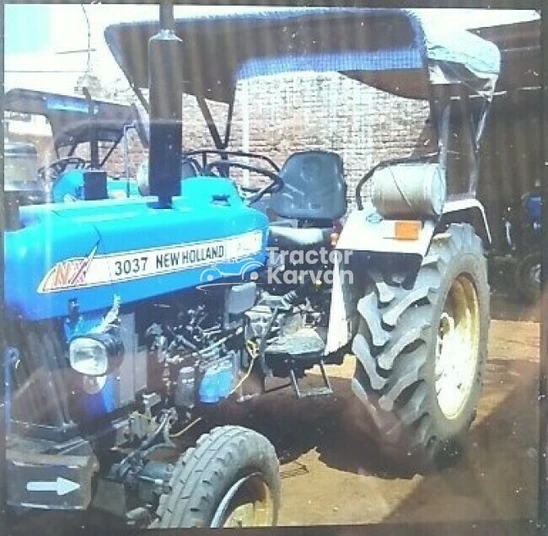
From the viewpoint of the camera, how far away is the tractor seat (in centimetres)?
→ 217

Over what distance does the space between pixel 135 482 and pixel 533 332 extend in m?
0.99

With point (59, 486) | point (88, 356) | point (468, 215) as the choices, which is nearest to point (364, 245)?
point (468, 215)

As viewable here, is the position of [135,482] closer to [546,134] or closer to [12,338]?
[12,338]

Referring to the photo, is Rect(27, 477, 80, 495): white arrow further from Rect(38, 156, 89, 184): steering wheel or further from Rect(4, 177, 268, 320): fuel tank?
Rect(38, 156, 89, 184): steering wheel

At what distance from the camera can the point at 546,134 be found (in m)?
2.22

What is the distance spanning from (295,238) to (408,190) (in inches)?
11.2

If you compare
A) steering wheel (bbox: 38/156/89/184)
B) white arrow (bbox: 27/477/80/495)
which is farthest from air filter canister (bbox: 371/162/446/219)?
white arrow (bbox: 27/477/80/495)

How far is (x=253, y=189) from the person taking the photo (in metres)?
2.17

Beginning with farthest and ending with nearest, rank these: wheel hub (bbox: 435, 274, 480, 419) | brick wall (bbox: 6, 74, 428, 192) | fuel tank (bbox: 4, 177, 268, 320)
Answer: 1. wheel hub (bbox: 435, 274, 480, 419)
2. brick wall (bbox: 6, 74, 428, 192)
3. fuel tank (bbox: 4, 177, 268, 320)

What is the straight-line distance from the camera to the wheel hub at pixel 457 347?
2.26m

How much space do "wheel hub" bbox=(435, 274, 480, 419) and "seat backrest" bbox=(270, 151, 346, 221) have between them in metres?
0.36

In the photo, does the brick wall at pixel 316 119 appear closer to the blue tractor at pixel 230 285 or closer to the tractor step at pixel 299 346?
the blue tractor at pixel 230 285

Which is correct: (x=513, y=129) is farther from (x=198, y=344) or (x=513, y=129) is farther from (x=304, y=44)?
(x=198, y=344)

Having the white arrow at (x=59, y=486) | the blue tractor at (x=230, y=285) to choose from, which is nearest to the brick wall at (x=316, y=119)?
the blue tractor at (x=230, y=285)
